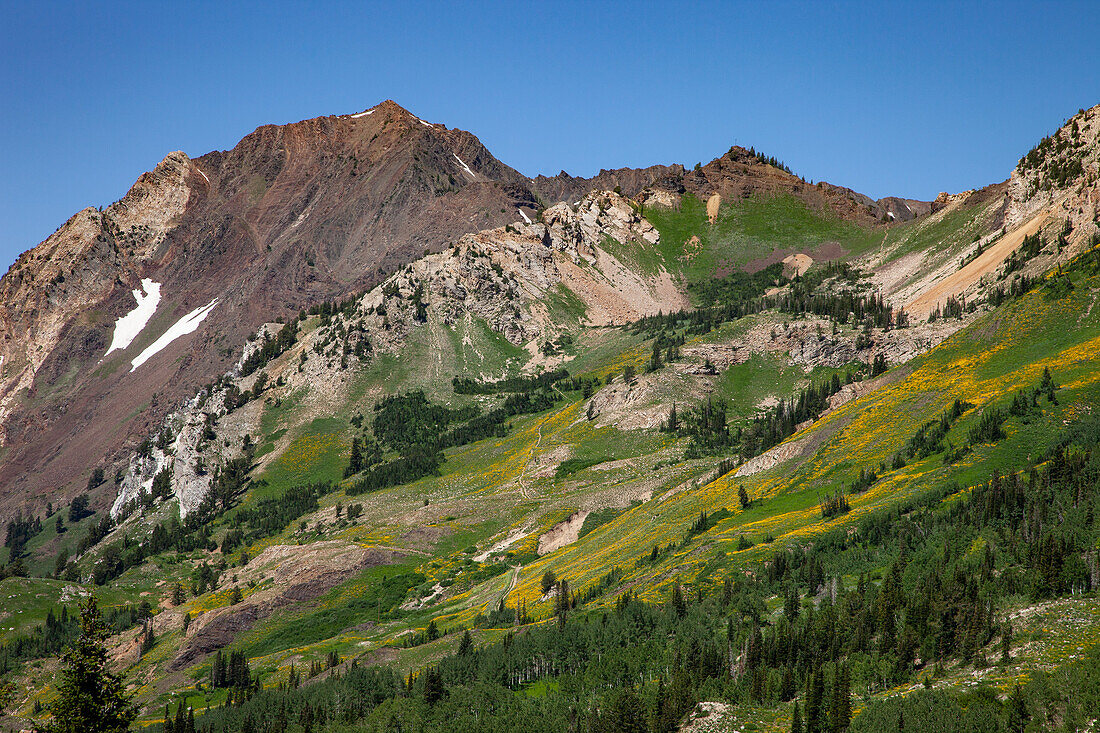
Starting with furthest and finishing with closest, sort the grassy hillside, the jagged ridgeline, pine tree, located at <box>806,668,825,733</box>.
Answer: the grassy hillside → the jagged ridgeline → pine tree, located at <box>806,668,825,733</box>

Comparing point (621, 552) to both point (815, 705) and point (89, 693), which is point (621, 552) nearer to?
point (815, 705)

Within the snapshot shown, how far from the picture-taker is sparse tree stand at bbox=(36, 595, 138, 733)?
161 ft

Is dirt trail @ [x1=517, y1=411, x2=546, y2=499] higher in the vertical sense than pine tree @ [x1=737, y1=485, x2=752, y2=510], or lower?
higher

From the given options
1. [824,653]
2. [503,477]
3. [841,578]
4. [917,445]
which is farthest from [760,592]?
Result: [503,477]

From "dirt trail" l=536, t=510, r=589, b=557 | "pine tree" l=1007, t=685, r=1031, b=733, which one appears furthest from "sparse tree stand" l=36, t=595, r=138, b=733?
"dirt trail" l=536, t=510, r=589, b=557

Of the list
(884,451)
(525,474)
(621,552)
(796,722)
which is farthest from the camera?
(525,474)

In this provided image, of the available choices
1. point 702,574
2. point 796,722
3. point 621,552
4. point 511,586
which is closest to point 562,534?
point 511,586

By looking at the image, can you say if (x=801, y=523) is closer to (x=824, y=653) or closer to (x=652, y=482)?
(x=824, y=653)

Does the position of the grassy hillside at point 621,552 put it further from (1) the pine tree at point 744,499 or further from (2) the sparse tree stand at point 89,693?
(2) the sparse tree stand at point 89,693

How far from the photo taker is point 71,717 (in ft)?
161

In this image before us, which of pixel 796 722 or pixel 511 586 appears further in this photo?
pixel 511 586

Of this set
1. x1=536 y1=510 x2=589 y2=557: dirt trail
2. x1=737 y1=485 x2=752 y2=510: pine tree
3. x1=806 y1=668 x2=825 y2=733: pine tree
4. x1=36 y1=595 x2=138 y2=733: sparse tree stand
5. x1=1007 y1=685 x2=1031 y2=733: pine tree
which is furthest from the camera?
x1=536 y1=510 x2=589 y2=557: dirt trail

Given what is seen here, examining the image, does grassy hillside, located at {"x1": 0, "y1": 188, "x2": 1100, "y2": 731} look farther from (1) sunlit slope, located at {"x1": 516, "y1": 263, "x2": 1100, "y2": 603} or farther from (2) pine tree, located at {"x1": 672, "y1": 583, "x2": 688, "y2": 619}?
(2) pine tree, located at {"x1": 672, "y1": 583, "x2": 688, "y2": 619}

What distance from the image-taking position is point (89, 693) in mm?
50000
